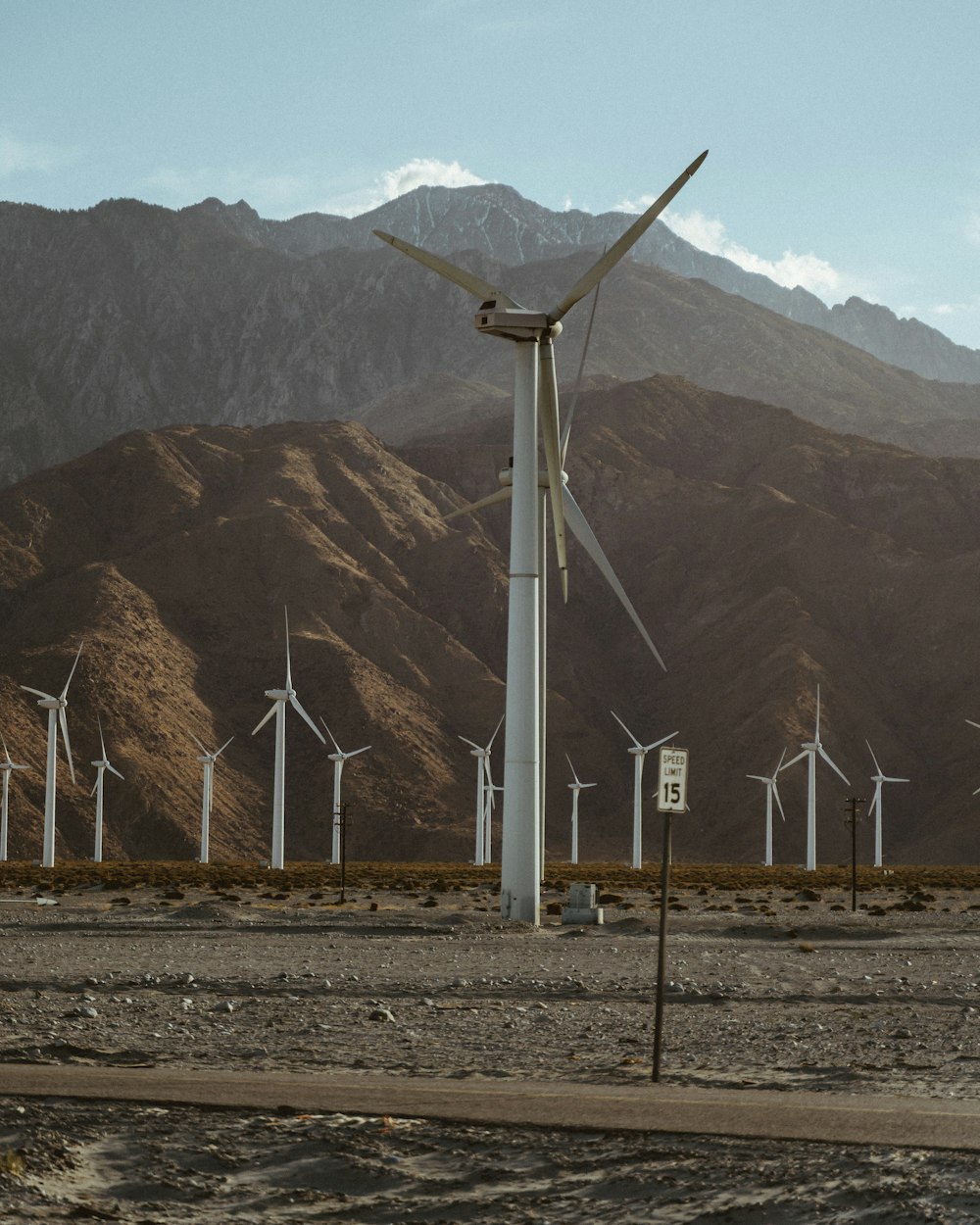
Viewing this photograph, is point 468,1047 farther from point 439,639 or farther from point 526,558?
point 439,639

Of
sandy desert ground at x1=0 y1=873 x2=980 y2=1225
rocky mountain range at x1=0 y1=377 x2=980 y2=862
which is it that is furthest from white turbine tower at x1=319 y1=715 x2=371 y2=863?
sandy desert ground at x1=0 y1=873 x2=980 y2=1225

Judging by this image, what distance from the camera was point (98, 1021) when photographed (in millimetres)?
20922

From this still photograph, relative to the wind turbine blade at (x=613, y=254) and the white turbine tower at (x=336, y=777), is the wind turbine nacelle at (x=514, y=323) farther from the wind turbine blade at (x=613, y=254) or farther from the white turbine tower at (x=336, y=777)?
the white turbine tower at (x=336, y=777)

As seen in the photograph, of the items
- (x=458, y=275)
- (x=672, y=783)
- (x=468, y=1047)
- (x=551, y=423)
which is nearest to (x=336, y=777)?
(x=458, y=275)

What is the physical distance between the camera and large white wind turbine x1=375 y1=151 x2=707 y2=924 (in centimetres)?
3984

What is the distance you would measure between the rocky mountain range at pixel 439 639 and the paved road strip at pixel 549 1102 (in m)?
116

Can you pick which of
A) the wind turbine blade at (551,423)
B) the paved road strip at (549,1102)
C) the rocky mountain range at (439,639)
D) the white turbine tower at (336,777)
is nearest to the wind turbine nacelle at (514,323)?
the wind turbine blade at (551,423)

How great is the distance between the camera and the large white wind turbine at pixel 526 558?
39.8 meters

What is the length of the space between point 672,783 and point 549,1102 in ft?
11.1

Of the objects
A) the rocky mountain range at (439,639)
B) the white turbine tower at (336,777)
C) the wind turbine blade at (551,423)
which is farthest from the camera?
the rocky mountain range at (439,639)

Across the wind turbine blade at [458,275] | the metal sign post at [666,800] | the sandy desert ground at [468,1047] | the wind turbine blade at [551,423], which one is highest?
the wind turbine blade at [458,275]

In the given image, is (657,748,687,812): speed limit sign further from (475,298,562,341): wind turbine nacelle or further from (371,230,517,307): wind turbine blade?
(371,230,517,307): wind turbine blade

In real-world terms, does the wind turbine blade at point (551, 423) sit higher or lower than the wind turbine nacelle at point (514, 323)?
lower

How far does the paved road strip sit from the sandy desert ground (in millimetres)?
345
